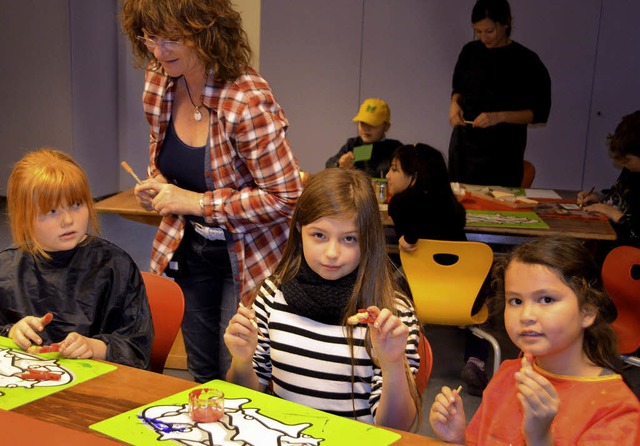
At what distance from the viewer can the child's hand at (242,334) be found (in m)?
1.60

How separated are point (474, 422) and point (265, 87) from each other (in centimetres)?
104

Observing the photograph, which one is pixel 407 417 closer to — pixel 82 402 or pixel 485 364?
pixel 82 402

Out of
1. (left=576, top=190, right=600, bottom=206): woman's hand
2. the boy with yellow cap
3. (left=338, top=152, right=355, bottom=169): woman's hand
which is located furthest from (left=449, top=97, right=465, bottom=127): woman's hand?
(left=576, top=190, right=600, bottom=206): woman's hand

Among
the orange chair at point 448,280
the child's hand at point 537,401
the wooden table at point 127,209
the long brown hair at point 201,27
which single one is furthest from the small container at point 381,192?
the child's hand at point 537,401

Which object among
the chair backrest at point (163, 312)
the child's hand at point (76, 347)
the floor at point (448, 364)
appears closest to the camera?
the child's hand at point (76, 347)

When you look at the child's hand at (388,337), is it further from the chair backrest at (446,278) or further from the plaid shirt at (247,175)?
the chair backrest at (446,278)

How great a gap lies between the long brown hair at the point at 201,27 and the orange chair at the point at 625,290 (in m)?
1.56

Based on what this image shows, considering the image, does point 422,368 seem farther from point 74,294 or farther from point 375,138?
point 375,138

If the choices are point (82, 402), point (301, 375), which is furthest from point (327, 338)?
point (82, 402)

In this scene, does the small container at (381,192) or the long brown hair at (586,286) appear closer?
the long brown hair at (586,286)

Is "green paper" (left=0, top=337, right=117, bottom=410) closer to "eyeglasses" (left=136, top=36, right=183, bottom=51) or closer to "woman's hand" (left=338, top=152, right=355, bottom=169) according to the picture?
"eyeglasses" (left=136, top=36, right=183, bottom=51)

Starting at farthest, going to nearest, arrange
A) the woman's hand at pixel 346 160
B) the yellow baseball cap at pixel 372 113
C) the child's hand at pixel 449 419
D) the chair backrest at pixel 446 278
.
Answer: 1. the yellow baseball cap at pixel 372 113
2. the woman's hand at pixel 346 160
3. the chair backrest at pixel 446 278
4. the child's hand at pixel 449 419

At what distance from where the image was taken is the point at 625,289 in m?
2.86

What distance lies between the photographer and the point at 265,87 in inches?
84.8
